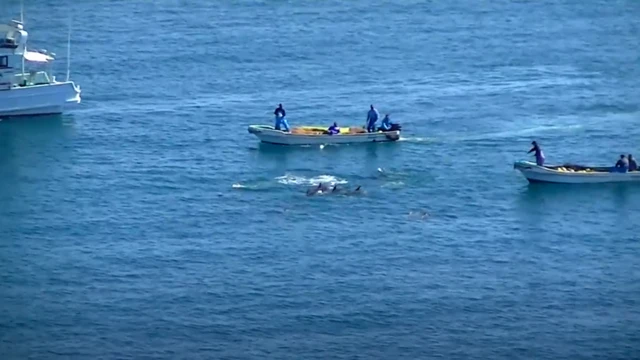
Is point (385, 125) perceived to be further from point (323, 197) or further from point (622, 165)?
point (622, 165)

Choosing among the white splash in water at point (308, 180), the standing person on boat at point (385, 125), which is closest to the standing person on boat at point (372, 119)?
the standing person on boat at point (385, 125)

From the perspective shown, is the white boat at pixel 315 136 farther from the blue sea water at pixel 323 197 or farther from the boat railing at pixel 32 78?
the boat railing at pixel 32 78

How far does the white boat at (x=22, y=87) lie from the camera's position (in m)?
157

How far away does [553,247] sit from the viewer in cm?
13000

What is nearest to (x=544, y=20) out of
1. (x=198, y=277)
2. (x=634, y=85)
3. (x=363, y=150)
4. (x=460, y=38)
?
(x=460, y=38)

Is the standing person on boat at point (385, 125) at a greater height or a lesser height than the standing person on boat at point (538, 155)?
greater

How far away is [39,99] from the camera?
15775 centimetres

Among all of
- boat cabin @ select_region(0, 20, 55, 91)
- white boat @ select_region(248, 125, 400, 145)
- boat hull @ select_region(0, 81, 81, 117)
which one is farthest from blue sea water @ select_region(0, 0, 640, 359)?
boat cabin @ select_region(0, 20, 55, 91)

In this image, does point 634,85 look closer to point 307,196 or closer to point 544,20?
point 544,20

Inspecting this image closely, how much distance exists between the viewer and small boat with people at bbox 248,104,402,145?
493 ft

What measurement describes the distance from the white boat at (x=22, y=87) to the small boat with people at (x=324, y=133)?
1615cm

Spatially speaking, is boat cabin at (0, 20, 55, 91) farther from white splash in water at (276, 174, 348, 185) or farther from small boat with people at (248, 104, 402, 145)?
white splash in water at (276, 174, 348, 185)

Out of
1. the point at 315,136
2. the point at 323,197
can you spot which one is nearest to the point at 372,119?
the point at 315,136

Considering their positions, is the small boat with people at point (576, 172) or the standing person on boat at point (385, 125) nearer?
the small boat with people at point (576, 172)
